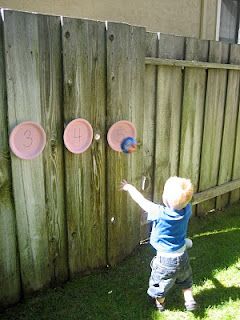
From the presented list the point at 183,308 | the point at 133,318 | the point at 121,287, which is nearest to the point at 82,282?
the point at 121,287

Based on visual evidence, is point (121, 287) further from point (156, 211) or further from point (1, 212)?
point (1, 212)

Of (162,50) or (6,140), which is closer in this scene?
(6,140)

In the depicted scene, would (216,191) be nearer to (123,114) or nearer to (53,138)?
(123,114)

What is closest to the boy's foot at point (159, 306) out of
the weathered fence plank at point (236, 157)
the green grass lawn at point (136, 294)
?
the green grass lawn at point (136, 294)

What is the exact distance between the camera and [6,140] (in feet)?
7.39

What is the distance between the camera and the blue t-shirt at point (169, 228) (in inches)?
97.0

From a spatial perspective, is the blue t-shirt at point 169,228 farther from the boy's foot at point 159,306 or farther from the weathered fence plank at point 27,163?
the weathered fence plank at point 27,163

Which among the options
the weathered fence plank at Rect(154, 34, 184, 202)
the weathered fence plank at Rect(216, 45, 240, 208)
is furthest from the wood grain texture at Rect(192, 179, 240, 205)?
the weathered fence plank at Rect(154, 34, 184, 202)

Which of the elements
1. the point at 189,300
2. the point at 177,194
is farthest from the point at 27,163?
the point at 189,300

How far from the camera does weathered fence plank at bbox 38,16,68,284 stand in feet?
7.56

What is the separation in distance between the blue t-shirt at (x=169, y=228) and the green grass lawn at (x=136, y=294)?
1.63 ft

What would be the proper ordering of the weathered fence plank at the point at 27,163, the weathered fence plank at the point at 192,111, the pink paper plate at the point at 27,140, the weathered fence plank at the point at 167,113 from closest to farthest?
the weathered fence plank at the point at 27,163, the pink paper plate at the point at 27,140, the weathered fence plank at the point at 167,113, the weathered fence plank at the point at 192,111

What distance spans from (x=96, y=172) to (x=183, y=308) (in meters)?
1.21

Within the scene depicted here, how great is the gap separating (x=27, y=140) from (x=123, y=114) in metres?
0.86
